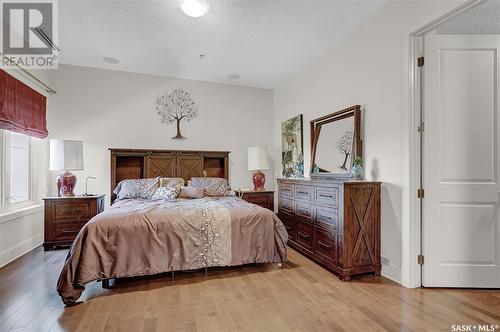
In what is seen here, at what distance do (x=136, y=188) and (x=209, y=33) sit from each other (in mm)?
2565

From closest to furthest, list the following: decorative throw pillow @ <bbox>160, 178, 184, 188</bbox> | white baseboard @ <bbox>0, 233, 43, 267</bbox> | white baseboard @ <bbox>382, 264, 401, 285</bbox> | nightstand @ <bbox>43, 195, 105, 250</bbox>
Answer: white baseboard @ <bbox>382, 264, 401, 285</bbox>, white baseboard @ <bbox>0, 233, 43, 267</bbox>, nightstand @ <bbox>43, 195, 105, 250</bbox>, decorative throw pillow @ <bbox>160, 178, 184, 188</bbox>

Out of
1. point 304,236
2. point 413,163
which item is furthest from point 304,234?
point 413,163

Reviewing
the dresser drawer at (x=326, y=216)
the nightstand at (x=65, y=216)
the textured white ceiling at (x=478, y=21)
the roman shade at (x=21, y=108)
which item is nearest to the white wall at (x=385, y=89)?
the textured white ceiling at (x=478, y=21)

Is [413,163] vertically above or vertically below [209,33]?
below

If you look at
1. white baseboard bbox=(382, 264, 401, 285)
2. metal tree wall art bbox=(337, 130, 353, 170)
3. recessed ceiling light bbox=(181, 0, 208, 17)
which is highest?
recessed ceiling light bbox=(181, 0, 208, 17)

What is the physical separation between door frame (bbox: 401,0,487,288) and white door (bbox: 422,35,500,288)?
2.3 inches

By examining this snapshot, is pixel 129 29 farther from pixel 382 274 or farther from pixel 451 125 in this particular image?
pixel 382 274

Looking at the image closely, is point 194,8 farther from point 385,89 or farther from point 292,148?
point 292,148

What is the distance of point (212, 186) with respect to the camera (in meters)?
4.56

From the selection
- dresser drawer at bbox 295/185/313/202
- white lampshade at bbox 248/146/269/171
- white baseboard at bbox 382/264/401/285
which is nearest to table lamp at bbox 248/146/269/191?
white lampshade at bbox 248/146/269/171

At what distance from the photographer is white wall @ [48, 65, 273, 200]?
450 centimetres

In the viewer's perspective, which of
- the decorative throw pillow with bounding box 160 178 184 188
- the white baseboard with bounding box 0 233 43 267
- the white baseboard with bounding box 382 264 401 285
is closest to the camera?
the white baseboard with bounding box 382 264 401 285

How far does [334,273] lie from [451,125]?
1.88m

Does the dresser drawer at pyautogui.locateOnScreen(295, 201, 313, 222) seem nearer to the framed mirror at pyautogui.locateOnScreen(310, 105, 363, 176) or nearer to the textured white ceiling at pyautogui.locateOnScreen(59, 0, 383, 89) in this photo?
the framed mirror at pyautogui.locateOnScreen(310, 105, 363, 176)
